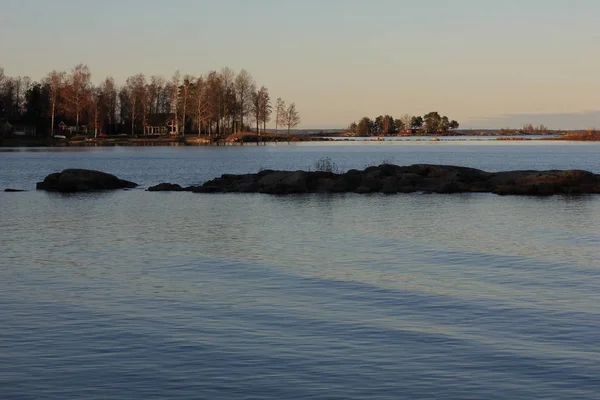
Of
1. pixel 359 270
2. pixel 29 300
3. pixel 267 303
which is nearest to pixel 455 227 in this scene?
pixel 359 270

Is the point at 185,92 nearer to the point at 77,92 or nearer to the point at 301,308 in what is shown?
the point at 77,92

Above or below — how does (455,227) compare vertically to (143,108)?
below

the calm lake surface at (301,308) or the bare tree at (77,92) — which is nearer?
the calm lake surface at (301,308)

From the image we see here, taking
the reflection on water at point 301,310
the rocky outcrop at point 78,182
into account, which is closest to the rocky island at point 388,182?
the rocky outcrop at point 78,182

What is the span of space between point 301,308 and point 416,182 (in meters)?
38.3

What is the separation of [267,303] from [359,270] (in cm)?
542

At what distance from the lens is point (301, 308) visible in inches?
750

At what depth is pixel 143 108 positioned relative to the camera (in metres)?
191

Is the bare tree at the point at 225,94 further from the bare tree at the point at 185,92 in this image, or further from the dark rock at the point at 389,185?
the dark rock at the point at 389,185

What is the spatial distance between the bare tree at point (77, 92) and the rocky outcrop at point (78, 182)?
114713mm

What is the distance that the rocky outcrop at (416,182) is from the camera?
53.3 meters

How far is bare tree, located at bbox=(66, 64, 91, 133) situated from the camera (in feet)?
564

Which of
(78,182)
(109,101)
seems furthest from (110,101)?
(78,182)

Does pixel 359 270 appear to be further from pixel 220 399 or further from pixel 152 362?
pixel 220 399
